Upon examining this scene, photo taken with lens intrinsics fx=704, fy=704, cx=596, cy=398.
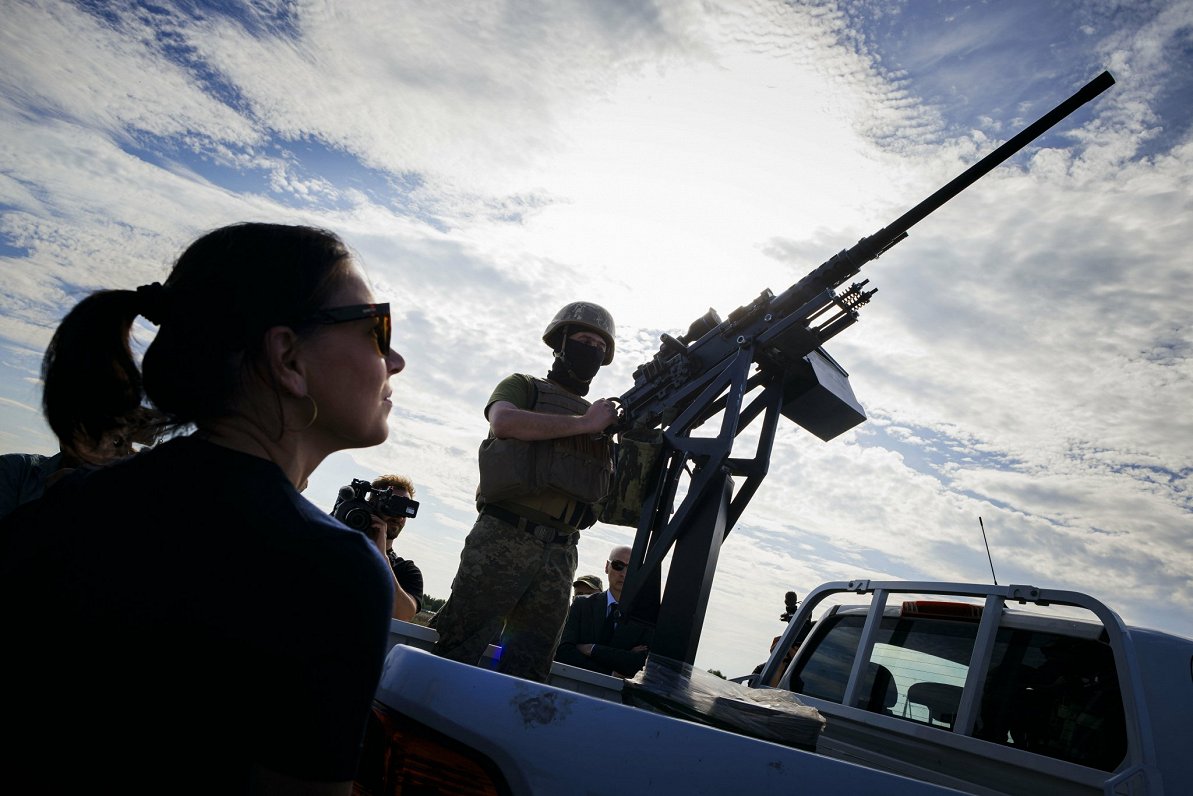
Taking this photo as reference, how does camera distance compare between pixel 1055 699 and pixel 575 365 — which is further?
pixel 575 365

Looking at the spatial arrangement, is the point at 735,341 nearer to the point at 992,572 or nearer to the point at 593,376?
the point at 593,376

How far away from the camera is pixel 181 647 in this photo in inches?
29.4

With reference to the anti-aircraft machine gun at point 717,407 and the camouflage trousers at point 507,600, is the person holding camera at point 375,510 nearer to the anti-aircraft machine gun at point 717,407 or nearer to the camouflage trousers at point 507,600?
the camouflage trousers at point 507,600

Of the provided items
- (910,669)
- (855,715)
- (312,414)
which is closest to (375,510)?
(312,414)

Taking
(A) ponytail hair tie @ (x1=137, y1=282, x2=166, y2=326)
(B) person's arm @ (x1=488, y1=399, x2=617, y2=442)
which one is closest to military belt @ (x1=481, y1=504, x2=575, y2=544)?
(B) person's arm @ (x1=488, y1=399, x2=617, y2=442)

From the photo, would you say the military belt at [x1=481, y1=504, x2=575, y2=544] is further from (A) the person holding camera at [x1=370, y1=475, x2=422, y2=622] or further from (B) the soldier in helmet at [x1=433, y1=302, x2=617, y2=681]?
(A) the person holding camera at [x1=370, y1=475, x2=422, y2=622]

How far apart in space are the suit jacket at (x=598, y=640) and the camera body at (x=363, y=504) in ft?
10.2

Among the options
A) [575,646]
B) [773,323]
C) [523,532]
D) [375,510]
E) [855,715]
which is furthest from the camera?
[575,646]

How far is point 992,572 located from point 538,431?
2.32 metres

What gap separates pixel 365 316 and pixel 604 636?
5480 millimetres

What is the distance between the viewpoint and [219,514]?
0.83 metres

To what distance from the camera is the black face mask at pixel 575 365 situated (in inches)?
147

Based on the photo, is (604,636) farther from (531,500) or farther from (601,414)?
(601,414)

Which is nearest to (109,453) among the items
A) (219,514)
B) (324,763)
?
(219,514)
